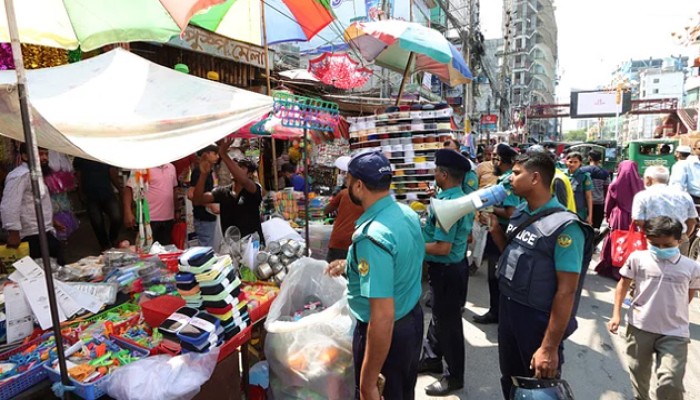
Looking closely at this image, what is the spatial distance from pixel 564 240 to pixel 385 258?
2.97 feet

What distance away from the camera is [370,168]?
1.82 m

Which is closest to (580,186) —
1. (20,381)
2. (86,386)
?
(86,386)

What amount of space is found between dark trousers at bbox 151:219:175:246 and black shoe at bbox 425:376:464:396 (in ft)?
12.4

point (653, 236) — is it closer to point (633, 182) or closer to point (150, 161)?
point (150, 161)

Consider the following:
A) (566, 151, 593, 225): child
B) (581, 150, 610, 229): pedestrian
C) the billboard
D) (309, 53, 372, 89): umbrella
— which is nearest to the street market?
(566, 151, 593, 225): child

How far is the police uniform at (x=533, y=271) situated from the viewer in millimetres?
1855

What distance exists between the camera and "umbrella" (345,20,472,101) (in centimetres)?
470

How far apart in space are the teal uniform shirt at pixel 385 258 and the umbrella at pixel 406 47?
3.42 metres

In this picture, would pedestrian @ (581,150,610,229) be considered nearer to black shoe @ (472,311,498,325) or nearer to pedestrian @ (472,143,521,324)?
pedestrian @ (472,143,521,324)

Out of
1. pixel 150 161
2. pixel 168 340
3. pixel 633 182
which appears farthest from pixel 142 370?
pixel 633 182

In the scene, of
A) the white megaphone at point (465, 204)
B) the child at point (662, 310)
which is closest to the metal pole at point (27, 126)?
the white megaphone at point (465, 204)

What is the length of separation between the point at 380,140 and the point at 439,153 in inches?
85.0

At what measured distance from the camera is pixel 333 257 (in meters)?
3.82

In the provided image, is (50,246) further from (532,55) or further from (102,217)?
(532,55)
